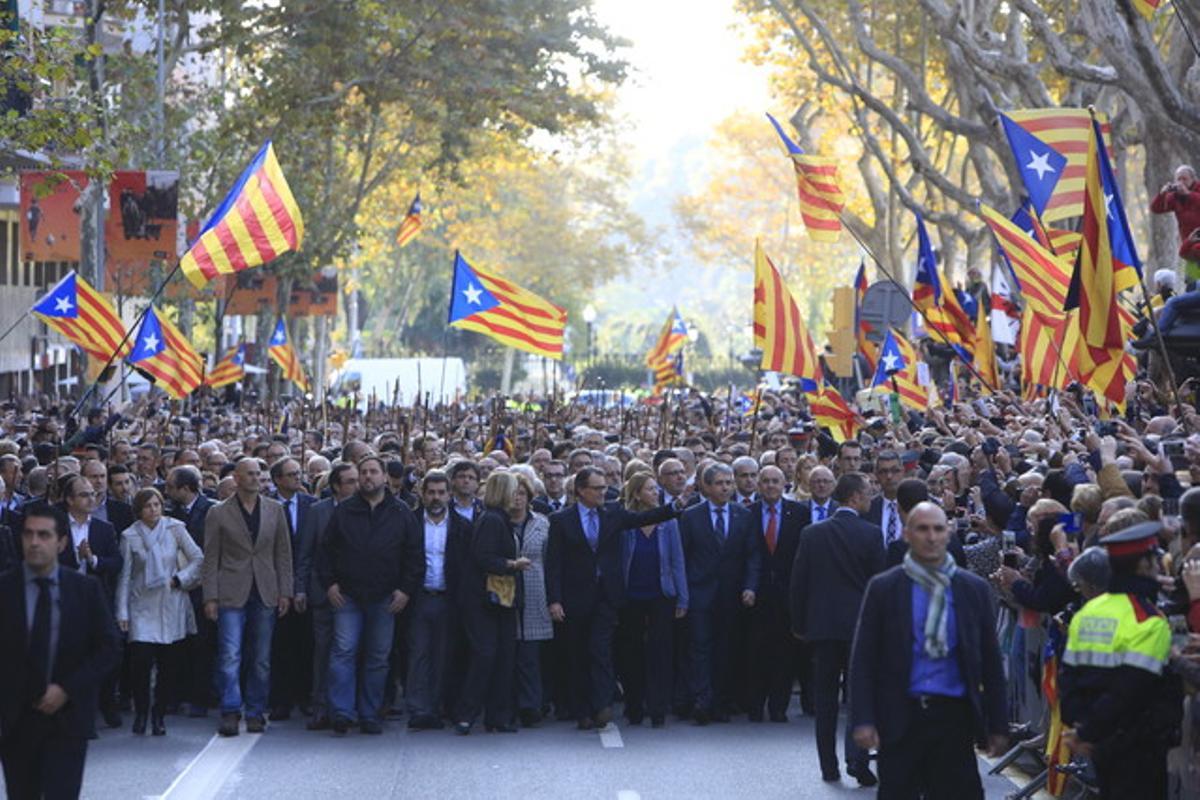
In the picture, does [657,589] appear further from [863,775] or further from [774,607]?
[863,775]

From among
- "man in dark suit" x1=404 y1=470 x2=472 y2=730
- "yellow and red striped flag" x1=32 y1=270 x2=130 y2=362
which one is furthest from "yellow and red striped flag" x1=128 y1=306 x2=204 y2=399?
"man in dark suit" x1=404 y1=470 x2=472 y2=730

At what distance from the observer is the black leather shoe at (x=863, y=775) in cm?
1330

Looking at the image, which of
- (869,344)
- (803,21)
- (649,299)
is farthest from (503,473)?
(649,299)

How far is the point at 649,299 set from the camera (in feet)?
638

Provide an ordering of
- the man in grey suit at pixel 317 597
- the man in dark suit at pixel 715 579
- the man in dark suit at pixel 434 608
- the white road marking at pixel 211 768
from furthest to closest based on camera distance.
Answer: the man in dark suit at pixel 715 579 → the man in dark suit at pixel 434 608 → the man in grey suit at pixel 317 597 → the white road marking at pixel 211 768

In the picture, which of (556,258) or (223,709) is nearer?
(223,709)

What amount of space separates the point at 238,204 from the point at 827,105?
29.2 metres

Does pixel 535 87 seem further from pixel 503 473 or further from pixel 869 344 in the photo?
pixel 503 473

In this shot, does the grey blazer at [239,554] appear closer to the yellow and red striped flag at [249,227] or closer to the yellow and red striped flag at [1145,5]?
the yellow and red striped flag at [249,227]

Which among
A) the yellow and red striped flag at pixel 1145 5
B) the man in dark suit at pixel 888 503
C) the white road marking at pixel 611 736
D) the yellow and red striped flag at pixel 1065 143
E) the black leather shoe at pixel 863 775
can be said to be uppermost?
the yellow and red striped flag at pixel 1145 5

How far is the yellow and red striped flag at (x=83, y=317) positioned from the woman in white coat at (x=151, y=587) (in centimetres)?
809

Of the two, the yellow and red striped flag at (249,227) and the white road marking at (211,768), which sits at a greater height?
the yellow and red striped flag at (249,227)

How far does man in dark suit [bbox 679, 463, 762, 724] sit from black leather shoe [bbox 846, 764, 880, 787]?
9.07 feet

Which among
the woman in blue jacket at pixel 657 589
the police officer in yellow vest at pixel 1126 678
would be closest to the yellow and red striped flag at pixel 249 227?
the woman in blue jacket at pixel 657 589
